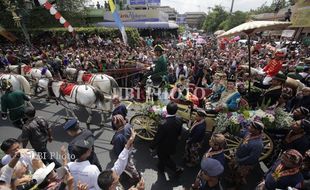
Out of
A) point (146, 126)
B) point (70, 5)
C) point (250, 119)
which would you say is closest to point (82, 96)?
point (146, 126)

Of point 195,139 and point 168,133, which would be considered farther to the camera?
point 195,139

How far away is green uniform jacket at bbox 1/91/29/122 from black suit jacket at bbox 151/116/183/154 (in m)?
3.70

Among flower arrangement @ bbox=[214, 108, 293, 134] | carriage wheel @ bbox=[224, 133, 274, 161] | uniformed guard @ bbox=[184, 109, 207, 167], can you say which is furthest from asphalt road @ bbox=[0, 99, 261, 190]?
flower arrangement @ bbox=[214, 108, 293, 134]

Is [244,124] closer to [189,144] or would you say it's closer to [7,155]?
[189,144]

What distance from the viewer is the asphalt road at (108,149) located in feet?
15.6

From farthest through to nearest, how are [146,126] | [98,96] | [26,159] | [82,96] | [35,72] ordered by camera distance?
[35,72] < [98,96] < [82,96] < [146,126] < [26,159]

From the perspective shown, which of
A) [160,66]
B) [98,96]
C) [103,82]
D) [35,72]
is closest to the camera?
[98,96]

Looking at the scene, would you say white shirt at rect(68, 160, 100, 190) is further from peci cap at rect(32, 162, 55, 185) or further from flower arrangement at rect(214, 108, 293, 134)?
flower arrangement at rect(214, 108, 293, 134)

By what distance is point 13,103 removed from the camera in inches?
227

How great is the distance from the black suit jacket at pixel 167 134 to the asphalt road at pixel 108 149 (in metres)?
0.73

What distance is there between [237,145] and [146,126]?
2218 millimetres

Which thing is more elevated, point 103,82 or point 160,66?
point 160,66

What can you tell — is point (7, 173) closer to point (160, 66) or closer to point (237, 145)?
point (237, 145)

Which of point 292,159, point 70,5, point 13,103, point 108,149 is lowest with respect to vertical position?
point 108,149
